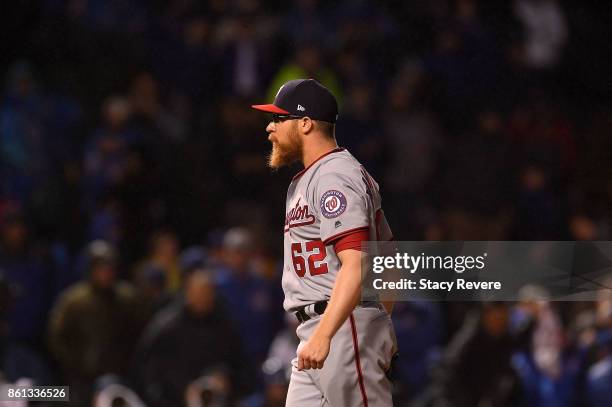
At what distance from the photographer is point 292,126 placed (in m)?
4.11

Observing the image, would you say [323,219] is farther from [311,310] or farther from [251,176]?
[251,176]

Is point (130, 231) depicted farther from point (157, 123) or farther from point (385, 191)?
point (385, 191)

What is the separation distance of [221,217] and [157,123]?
102 centimetres

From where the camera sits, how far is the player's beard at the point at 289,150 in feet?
13.5

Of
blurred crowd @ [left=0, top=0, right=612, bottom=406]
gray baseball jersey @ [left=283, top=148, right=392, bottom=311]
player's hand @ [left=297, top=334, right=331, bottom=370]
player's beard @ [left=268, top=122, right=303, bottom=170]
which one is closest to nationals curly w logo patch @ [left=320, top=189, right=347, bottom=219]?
gray baseball jersey @ [left=283, top=148, right=392, bottom=311]

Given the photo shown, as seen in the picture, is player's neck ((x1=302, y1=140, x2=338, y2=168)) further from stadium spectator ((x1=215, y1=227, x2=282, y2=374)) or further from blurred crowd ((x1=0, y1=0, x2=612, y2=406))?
stadium spectator ((x1=215, y1=227, x2=282, y2=374))

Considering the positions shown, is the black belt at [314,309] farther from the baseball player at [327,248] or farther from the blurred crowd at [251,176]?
the blurred crowd at [251,176]

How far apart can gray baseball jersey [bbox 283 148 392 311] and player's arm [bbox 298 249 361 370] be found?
143 mm

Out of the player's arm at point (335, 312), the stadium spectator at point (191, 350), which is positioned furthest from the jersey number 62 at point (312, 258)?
the stadium spectator at point (191, 350)

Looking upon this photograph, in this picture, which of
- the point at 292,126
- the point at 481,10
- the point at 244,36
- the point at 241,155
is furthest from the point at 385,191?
the point at 292,126

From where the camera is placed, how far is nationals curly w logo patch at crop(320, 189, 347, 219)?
12.6ft

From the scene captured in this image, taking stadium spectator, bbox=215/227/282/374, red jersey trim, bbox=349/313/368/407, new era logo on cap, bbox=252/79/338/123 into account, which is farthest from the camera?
stadium spectator, bbox=215/227/282/374

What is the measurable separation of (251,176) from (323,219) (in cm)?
527

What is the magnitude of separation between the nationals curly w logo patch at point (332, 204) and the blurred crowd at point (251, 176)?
11.4ft
